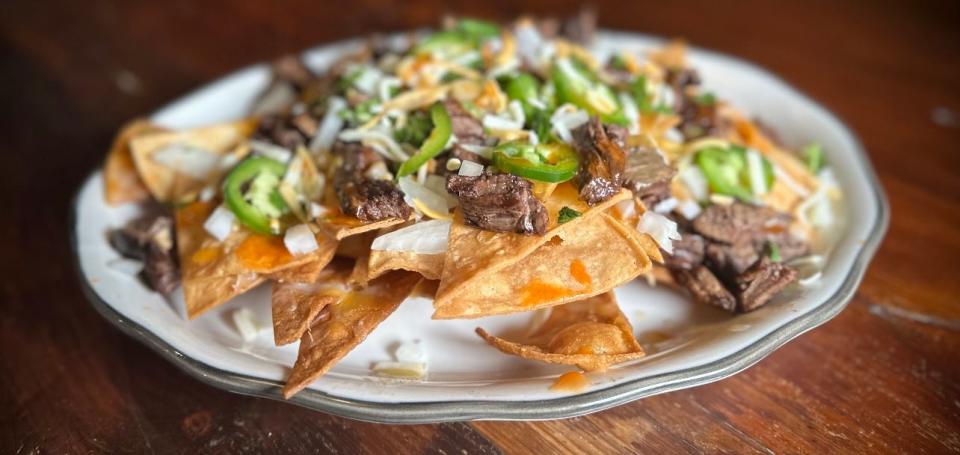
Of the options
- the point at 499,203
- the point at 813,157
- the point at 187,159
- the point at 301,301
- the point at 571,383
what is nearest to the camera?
the point at 571,383

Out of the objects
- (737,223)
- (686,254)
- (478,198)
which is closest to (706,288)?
(686,254)

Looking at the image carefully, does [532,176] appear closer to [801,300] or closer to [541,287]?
[541,287]

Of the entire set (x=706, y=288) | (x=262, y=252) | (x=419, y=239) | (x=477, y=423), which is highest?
(x=419, y=239)

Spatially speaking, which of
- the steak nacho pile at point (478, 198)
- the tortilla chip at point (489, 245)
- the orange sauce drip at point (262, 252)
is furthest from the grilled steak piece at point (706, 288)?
the orange sauce drip at point (262, 252)

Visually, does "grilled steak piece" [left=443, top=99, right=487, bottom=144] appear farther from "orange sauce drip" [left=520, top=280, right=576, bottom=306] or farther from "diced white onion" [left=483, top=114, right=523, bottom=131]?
"orange sauce drip" [left=520, top=280, right=576, bottom=306]

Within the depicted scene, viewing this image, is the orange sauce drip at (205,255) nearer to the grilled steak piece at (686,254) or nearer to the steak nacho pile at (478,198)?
the steak nacho pile at (478,198)

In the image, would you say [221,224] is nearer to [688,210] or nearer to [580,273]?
[580,273]

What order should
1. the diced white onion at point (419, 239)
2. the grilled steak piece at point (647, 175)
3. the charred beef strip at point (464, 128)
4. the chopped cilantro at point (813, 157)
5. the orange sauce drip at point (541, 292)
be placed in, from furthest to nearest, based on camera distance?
the chopped cilantro at point (813, 157) < the charred beef strip at point (464, 128) < the grilled steak piece at point (647, 175) < the diced white onion at point (419, 239) < the orange sauce drip at point (541, 292)
